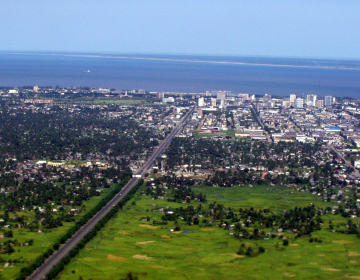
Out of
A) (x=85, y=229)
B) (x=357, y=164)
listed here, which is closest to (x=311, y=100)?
(x=357, y=164)

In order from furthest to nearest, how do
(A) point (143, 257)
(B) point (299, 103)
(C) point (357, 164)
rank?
(B) point (299, 103)
(C) point (357, 164)
(A) point (143, 257)

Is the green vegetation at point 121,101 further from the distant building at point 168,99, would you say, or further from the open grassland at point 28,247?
the open grassland at point 28,247

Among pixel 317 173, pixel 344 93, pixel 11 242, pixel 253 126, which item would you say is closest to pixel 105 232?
pixel 11 242

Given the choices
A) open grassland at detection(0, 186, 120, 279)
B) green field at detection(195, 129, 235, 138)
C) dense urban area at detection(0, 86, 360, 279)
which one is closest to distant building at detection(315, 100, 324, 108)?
dense urban area at detection(0, 86, 360, 279)

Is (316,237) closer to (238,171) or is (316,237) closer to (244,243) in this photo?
(244,243)

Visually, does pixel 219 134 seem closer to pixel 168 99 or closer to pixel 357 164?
pixel 357 164

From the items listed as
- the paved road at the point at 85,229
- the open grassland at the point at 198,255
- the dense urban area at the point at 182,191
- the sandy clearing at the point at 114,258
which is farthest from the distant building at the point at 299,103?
the sandy clearing at the point at 114,258
